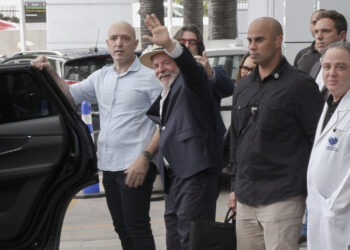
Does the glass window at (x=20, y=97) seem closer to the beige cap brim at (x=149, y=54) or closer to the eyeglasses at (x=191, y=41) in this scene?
the beige cap brim at (x=149, y=54)

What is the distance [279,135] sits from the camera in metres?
4.02

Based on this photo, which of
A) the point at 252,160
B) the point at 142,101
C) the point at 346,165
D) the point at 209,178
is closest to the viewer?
the point at 346,165

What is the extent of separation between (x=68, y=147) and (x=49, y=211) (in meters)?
0.41

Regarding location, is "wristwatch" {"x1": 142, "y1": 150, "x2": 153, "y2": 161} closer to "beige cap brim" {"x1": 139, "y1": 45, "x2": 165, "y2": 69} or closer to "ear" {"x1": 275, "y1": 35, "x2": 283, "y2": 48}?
"beige cap brim" {"x1": 139, "y1": 45, "x2": 165, "y2": 69}

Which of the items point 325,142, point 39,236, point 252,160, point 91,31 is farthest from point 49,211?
point 91,31

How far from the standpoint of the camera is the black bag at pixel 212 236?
4.14 meters

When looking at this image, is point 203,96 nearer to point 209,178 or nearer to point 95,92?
point 209,178

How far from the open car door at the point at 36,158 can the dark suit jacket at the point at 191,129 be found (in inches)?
23.2

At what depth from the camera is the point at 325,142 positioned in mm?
3654

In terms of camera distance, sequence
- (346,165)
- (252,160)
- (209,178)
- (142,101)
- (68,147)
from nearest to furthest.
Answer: (346,165) → (252,160) → (209,178) → (68,147) → (142,101)

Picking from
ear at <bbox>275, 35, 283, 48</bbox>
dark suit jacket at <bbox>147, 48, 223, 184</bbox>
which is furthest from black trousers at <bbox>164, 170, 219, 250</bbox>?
ear at <bbox>275, 35, 283, 48</bbox>

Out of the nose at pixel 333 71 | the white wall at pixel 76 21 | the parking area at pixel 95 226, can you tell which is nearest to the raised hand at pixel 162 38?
the nose at pixel 333 71

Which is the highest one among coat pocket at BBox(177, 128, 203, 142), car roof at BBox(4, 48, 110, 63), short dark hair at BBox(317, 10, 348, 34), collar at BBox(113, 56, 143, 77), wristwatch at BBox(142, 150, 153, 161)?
short dark hair at BBox(317, 10, 348, 34)

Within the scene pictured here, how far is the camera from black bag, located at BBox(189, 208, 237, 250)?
4.14 m
